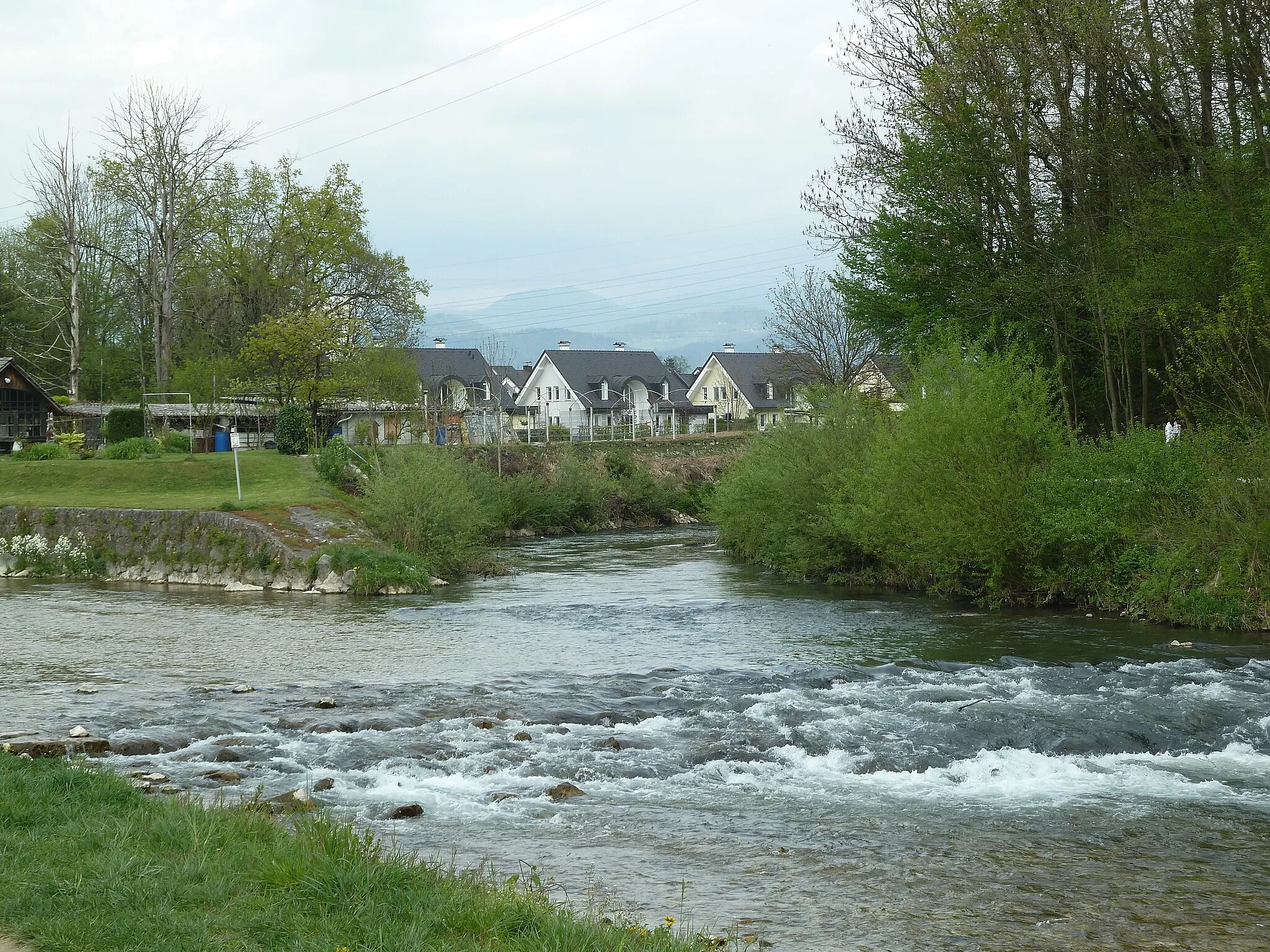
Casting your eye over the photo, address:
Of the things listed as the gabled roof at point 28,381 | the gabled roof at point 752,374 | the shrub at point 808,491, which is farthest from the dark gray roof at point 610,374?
the shrub at point 808,491

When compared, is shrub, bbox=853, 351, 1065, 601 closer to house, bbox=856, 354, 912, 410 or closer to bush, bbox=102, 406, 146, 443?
house, bbox=856, 354, 912, 410

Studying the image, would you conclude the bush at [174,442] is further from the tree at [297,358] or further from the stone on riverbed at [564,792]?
the stone on riverbed at [564,792]

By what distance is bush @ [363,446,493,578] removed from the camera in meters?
32.1

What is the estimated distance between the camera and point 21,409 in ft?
170

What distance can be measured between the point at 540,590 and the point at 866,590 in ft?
26.4

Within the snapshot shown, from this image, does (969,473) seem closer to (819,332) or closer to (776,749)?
(776,749)

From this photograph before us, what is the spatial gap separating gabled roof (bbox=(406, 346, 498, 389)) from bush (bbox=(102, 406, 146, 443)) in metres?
47.8

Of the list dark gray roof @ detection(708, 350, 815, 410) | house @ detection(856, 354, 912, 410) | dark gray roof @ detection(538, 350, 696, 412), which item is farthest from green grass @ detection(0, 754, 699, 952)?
dark gray roof @ detection(538, 350, 696, 412)

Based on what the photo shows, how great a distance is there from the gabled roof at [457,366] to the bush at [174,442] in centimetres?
4749

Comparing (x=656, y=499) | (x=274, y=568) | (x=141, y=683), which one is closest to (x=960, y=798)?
(x=141, y=683)

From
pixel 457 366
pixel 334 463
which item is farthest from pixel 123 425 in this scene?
pixel 457 366

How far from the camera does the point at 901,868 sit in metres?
9.20

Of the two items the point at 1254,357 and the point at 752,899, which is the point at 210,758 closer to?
the point at 752,899

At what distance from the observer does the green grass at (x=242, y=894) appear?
19.4 feet
